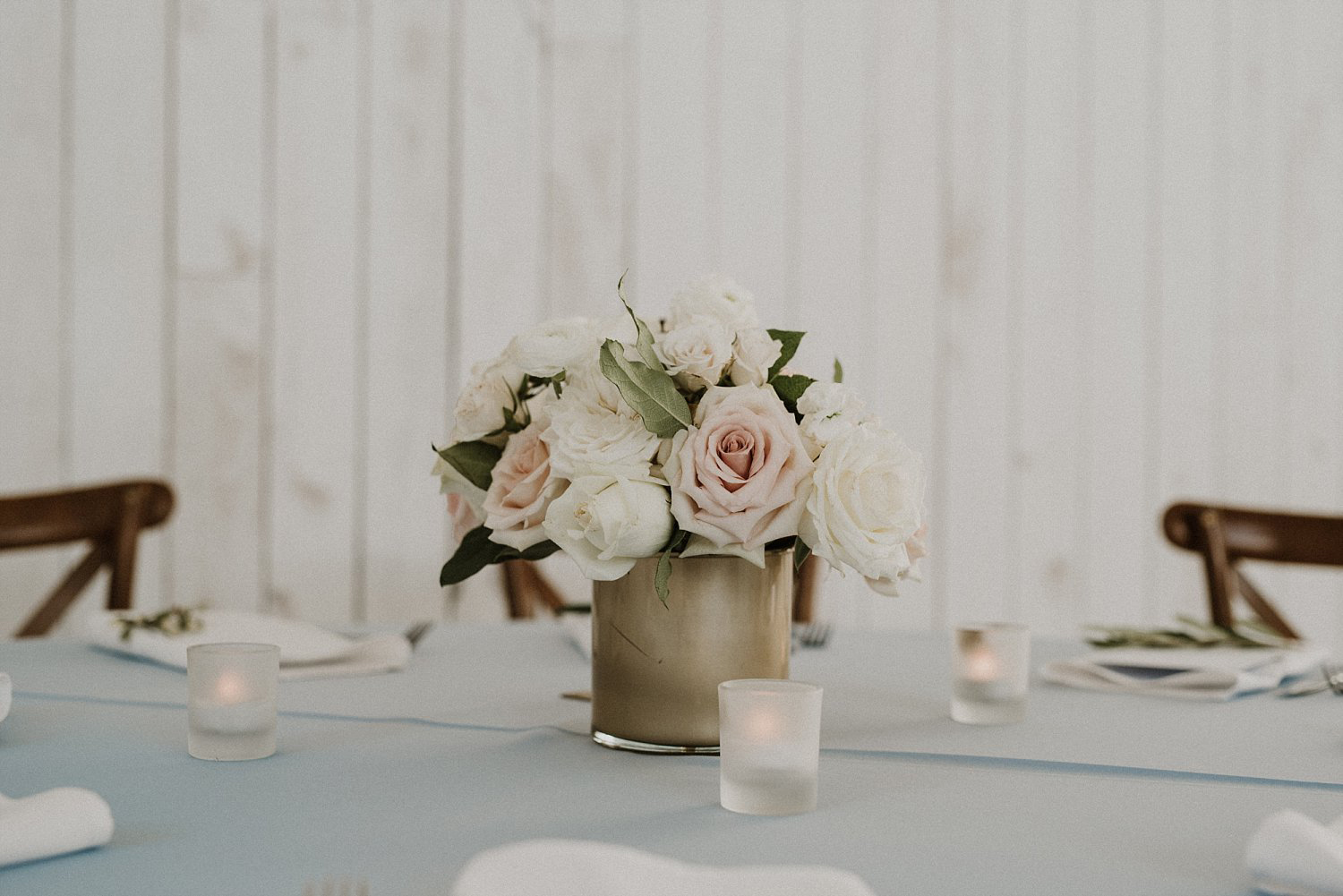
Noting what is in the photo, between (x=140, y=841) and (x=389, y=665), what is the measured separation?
527mm

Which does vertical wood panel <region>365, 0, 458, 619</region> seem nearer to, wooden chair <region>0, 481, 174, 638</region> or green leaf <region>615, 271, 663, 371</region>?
wooden chair <region>0, 481, 174, 638</region>

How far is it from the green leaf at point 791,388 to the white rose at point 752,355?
0.02m

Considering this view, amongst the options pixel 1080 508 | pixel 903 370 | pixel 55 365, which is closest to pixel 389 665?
pixel 55 365

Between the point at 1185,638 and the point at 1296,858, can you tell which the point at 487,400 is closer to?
the point at 1296,858

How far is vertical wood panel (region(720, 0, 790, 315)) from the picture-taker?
7.89 ft

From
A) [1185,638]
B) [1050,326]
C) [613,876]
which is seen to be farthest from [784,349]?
[1050,326]

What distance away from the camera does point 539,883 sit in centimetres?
47

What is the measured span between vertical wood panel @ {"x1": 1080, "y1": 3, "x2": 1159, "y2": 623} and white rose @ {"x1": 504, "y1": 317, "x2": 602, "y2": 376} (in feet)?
6.38

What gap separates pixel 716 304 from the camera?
79 cm

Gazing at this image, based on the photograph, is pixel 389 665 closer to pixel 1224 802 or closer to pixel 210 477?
pixel 1224 802

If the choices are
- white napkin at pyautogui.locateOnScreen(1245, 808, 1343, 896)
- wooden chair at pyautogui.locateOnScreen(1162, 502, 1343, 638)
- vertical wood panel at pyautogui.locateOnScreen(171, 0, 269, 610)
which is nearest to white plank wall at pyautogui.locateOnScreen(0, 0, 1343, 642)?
vertical wood panel at pyautogui.locateOnScreen(171, 0, 269, 610)

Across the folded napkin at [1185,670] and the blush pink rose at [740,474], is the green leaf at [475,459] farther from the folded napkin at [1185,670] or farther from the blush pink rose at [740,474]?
the folded napkin at [1185,670]

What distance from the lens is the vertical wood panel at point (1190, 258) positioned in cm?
253

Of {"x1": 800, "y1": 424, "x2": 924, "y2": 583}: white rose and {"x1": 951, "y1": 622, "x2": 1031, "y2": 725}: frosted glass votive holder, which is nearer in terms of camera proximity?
{"x1": 800, "y1": 424, "x2": 924, "y2": 583}: white rose
